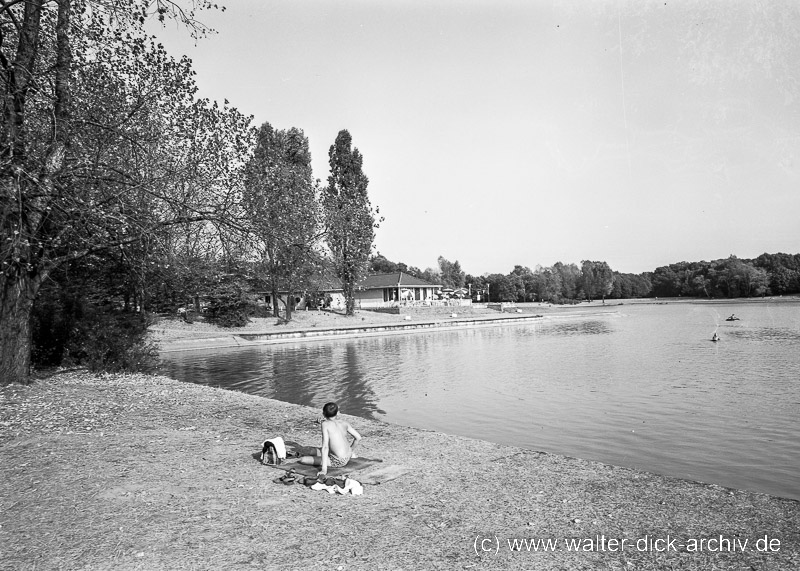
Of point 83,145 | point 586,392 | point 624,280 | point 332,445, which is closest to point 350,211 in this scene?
point 586,392

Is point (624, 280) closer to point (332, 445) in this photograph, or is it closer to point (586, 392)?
point (586, 392)

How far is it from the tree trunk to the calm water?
700cm

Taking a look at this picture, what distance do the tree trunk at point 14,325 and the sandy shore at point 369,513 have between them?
179 inches

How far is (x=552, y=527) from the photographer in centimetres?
532

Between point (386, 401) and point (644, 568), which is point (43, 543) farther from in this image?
point (386, 401)

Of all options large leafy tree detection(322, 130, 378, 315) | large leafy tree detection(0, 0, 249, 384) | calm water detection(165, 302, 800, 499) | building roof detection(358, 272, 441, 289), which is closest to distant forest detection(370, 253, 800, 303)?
building roof detection(358, 272, 441, 289)

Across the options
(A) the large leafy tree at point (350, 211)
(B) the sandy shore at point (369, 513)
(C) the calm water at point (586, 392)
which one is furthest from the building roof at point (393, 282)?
(B) the sandy shore at point (369, 513)

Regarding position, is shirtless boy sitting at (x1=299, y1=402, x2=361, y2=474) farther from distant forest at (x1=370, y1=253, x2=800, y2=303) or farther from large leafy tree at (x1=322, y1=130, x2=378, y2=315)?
distant forest at (x1=370, y1=253, x2=800, y2=303)

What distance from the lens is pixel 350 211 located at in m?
51.4

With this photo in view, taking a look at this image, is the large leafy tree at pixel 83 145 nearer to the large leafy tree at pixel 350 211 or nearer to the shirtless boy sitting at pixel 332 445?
the shirtless boy sitting at pixel 332 445

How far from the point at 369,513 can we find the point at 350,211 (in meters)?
46.8

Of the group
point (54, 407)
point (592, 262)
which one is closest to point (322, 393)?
point (54, 407)

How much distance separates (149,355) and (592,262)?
18694 cm

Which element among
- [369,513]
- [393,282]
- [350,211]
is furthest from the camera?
[393,282]
